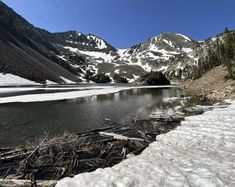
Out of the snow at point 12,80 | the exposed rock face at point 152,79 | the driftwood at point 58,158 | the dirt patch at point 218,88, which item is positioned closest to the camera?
the driftwood at point 58,158

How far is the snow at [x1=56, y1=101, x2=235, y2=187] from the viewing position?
8.81 m

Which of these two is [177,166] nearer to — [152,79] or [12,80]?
[12,80]

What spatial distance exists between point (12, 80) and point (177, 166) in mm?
106381

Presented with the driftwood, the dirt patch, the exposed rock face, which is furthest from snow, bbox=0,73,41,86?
the driftwood

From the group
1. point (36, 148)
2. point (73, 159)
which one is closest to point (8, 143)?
point (36, 148)

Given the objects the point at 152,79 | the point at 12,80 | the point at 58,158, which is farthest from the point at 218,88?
the point at 12,80

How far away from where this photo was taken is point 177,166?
1023 cm

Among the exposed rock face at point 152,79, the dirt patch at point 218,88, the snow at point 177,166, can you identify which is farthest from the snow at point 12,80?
the snow at point 177,166

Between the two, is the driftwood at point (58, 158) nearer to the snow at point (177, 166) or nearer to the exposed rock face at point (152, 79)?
the snow at point (177, 166)

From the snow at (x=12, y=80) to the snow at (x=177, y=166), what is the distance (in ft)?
314

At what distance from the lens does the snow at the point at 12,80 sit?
98287mm

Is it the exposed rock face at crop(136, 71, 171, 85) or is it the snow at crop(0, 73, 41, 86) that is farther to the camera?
→ the exposed rock face at crop(136, 71, 171, 85)

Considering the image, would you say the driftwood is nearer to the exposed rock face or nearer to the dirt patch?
the dirt patch

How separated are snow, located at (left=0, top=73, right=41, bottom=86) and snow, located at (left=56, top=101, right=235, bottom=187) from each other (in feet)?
314
